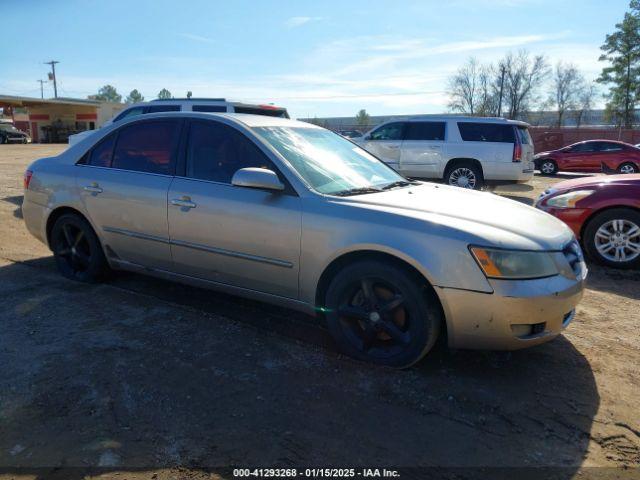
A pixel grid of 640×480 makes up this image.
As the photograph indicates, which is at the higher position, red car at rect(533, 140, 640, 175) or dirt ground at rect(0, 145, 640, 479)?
red car at rect(533, 140, 640, 175)

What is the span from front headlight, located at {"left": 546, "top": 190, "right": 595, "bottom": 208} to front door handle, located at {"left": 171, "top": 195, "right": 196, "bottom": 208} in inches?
176

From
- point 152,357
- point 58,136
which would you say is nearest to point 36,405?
point 152,357

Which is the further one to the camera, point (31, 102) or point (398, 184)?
point (31, 102)

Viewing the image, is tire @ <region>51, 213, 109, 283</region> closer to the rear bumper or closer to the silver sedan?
the silver sedan

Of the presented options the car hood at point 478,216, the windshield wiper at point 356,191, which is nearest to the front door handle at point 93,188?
the windshield wiper at point 356,191

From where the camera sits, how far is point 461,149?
1182cm

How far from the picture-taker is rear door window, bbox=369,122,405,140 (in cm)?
1242

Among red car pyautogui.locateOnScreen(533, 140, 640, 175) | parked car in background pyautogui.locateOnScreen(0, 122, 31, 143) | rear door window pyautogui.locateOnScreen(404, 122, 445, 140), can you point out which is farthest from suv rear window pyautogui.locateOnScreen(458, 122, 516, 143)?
parked car in background pyautogui.locateOnScreen(0, 122, 31, 143)

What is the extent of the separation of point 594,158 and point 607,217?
15.3 metres

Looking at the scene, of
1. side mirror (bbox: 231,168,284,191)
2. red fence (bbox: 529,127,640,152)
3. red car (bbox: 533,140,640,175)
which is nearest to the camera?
side mirror (bbox: 231,168,284,191)

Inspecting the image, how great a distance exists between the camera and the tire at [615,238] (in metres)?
5.71

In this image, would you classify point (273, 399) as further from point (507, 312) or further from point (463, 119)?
point (463, 119)

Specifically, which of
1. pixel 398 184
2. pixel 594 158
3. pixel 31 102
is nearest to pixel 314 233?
pixel 398 184

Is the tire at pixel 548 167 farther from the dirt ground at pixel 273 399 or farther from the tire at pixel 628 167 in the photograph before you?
the dirt ground at pixel 273 399
